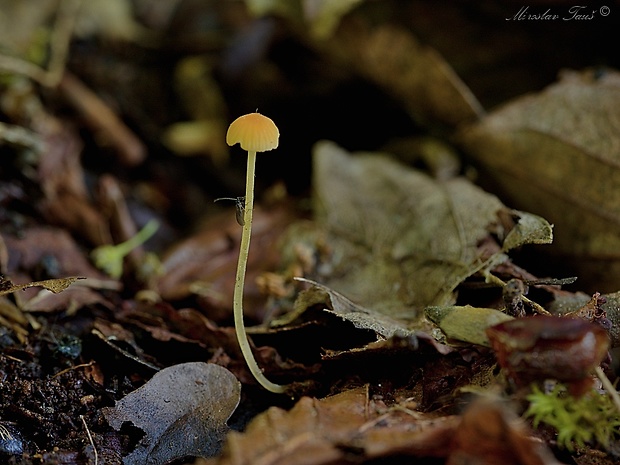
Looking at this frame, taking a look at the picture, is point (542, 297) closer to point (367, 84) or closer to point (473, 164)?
point (473, 164)

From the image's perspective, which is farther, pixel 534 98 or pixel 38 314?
pixel 534 98

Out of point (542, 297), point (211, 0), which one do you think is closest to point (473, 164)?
point (542, 297)

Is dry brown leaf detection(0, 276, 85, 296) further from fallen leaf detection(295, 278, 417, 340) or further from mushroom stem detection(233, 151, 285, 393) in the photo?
fallen leaf detection(295, 278, 417, 340)

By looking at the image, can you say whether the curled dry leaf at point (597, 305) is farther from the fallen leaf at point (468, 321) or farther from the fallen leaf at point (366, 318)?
the fallen leaf at point (366, 318)

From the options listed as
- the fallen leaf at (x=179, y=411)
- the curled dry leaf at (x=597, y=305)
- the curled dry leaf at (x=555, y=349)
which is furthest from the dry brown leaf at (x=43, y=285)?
the curled dry leaf at (x=597, y=305)

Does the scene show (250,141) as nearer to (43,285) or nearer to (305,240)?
(43,285)

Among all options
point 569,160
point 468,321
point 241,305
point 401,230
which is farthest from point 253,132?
point 569,160
